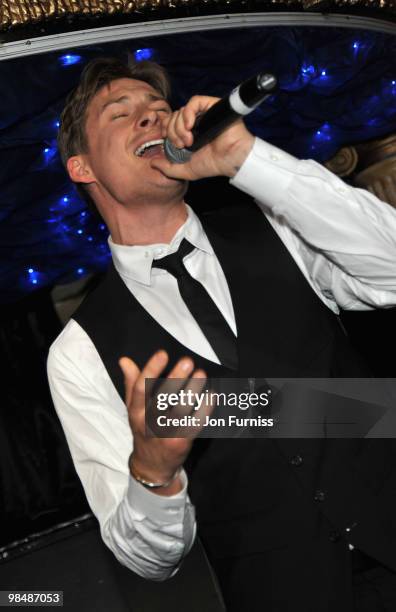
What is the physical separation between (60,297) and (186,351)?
4.00 ft

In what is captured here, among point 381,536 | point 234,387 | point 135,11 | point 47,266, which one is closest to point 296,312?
point 234,387

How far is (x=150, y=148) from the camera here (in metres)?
1.55

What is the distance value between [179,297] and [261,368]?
0.83ft

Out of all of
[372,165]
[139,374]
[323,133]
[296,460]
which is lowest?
[296,460]

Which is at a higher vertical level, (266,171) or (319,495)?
(266,171)

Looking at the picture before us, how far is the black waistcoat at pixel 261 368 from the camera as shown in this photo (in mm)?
1443

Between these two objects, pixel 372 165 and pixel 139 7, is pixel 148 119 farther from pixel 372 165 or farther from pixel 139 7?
pixel 372 165

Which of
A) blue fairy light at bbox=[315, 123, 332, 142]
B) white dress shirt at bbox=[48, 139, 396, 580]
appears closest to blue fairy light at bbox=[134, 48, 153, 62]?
white dress shirt at bbox=[48, 139, 396, 580]

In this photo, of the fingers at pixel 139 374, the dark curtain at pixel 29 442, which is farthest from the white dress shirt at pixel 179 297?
the dark curtain at pixel 29 442

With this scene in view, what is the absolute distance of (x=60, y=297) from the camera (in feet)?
8.61

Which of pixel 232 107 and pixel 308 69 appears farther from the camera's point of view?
pixel 308 69

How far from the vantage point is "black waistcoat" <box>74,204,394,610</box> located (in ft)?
4.74

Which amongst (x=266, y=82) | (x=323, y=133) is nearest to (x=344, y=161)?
(x=323, y=133)

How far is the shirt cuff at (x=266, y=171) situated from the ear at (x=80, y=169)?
46 centimetres
